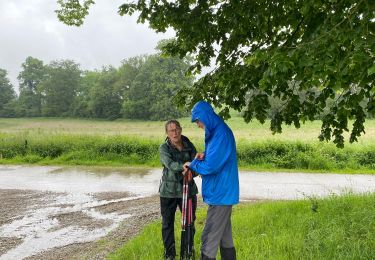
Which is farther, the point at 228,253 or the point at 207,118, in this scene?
the point at 228,253

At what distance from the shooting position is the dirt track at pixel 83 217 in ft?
22.0

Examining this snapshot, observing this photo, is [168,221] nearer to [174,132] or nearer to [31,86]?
[174,132]

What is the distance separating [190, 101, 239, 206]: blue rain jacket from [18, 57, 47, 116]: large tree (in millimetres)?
68898

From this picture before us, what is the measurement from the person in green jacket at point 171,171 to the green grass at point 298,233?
0.43 meters

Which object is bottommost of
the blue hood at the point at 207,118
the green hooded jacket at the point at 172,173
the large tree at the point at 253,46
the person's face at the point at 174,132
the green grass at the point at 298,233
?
the green grass at the point at 298,233

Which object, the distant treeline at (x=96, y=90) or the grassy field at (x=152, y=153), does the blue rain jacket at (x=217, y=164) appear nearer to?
the grassy field at (x=152, y=153)

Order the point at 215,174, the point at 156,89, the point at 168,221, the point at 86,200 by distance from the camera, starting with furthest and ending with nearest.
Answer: the point at 156,89 < the point at 86,200 < the point at 168,221 < the point at 215,174

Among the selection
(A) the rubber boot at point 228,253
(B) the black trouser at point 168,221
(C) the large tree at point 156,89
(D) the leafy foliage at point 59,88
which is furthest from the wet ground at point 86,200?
(D) the leafy foliage at point 59,88

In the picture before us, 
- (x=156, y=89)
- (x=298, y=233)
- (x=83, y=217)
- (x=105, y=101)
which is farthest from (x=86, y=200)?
(x=105, y=101)

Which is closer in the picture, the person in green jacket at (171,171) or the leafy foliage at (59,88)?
the person in green jacket at (171,171)

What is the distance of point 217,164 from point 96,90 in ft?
196

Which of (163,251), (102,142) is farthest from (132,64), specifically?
(163,251)

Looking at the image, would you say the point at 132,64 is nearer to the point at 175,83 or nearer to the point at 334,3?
the point at 175,83

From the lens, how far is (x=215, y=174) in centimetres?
421
